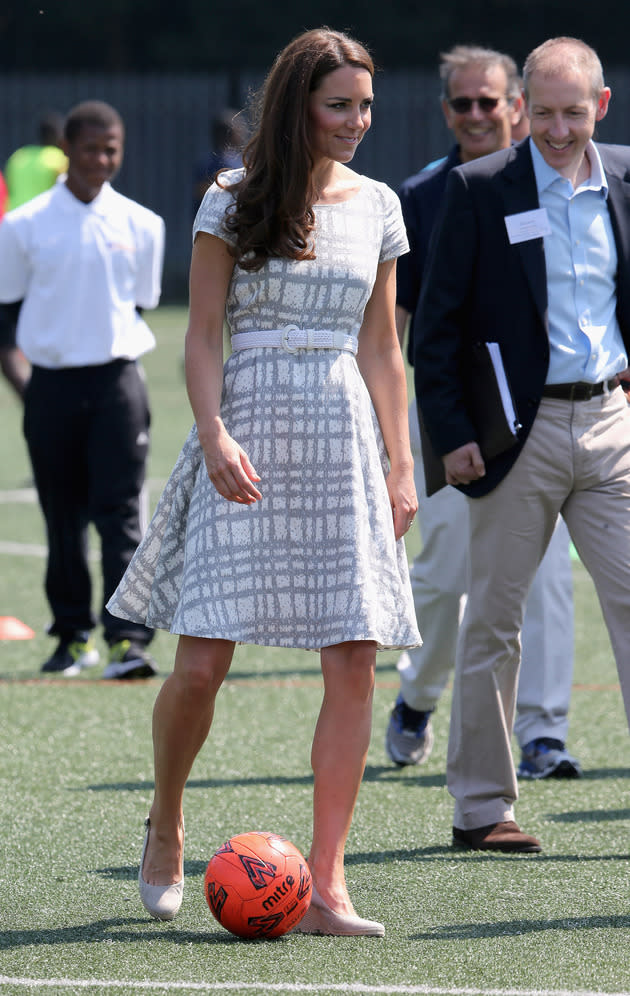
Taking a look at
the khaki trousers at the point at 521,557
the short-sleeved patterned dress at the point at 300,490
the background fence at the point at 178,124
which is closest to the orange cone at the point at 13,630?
the khaki trousers at the point at 521,557

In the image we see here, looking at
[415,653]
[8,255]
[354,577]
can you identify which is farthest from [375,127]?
[354,577]

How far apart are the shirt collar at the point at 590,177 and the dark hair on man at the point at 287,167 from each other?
0.88 metres

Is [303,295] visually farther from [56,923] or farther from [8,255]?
[8,255]

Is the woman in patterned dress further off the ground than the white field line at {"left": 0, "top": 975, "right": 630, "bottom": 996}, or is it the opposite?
the woman in patterned dress

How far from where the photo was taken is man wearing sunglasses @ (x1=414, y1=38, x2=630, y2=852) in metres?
4.84

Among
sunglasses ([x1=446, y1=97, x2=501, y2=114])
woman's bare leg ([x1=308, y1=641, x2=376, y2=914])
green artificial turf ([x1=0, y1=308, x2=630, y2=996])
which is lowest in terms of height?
green artificial turf ([x1=0, y1=308, x2=630, y2=996])

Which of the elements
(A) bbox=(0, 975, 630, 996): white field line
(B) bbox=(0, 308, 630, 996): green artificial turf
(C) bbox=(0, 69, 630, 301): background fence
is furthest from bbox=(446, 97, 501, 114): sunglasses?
(C) bbox=(0, 69, 630, 301): background fence

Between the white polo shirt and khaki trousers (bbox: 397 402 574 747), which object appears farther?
the white polo shirt

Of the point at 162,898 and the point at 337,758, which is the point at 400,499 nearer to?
the point at 337,758

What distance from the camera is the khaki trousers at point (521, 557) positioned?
4859mm

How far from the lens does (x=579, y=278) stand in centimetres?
484

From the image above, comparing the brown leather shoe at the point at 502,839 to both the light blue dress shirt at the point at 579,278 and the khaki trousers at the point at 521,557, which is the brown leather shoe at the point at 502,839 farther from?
the light blue dress shirt at the point at 579,278

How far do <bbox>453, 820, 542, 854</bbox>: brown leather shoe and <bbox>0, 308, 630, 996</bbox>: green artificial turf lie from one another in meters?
0.06

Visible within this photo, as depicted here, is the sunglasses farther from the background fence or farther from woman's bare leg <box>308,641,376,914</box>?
the background fence
